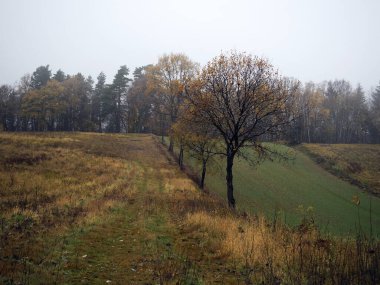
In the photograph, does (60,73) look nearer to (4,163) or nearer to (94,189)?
(4,163)

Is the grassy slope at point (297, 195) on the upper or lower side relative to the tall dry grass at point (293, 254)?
lower

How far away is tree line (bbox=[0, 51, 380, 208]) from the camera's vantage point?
21906 millimetres

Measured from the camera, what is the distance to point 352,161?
198 ft

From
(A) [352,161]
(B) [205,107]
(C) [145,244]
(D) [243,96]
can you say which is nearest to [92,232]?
(C) [145,244]

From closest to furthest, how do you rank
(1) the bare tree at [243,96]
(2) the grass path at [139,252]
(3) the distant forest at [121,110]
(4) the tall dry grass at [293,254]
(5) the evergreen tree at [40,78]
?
(4) the tall dry grass at [293,254]
(2) the grass path at [139,252]
(1) the bare tree at [243,96]
(3) the distant forest at [121,110]
(5) the evergreen tree at [40,78]

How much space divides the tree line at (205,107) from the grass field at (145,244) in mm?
7577

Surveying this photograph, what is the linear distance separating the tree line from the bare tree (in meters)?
0.07

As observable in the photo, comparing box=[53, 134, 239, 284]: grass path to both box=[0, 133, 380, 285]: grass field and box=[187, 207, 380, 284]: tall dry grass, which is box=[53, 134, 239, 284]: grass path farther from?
box=[187, 207, 380, 284]: tall dry grass

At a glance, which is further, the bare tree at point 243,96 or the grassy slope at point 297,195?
the grassy slope at point 297,195

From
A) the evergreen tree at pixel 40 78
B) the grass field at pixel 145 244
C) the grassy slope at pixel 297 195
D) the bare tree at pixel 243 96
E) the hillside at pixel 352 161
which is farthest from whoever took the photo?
the evergreen tree at pixel 40 78

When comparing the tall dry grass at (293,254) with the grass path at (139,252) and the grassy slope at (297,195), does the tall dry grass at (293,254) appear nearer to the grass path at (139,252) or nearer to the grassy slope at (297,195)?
the grass path at (139,252)

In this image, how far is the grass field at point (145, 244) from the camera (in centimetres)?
729

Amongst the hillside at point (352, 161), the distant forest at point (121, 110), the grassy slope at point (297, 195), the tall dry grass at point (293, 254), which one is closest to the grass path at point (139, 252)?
the tall dry grass at point (293, 254)

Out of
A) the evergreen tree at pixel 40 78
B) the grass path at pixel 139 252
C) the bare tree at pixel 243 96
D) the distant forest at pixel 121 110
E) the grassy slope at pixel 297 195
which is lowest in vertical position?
the grassy slope at pixel 297 195
